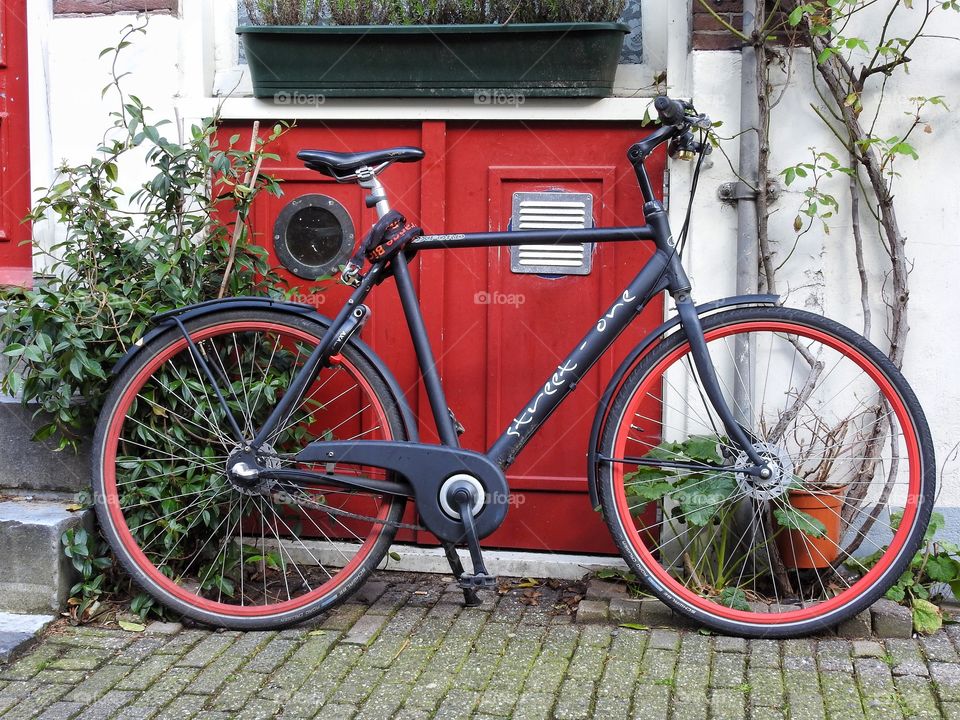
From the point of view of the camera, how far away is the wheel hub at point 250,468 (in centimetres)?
357

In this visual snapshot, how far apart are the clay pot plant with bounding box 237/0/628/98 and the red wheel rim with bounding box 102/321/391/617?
1.03 m

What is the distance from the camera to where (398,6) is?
4051mm

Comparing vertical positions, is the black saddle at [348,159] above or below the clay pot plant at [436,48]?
below

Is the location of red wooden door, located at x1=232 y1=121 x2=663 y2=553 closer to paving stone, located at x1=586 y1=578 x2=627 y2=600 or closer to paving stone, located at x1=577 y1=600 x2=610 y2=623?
paving stone, located at x1=586 y1=578 x2=627 y2=600

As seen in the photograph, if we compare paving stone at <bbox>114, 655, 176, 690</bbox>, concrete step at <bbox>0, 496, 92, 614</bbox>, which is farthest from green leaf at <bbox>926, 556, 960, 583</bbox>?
concrete step at <bbox>0, 496, 92, 614</bbox>

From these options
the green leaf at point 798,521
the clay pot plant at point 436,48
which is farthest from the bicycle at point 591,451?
the clay pot plant at point 436,48

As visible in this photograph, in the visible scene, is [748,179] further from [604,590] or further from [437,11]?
[604,590]

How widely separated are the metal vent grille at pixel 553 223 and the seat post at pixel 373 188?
70 cm

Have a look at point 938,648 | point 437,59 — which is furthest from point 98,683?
point 938,648

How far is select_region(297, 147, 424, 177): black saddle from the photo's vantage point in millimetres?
3523

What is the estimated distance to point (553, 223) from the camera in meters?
4.13

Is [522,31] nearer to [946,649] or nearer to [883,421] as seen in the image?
[883,421]

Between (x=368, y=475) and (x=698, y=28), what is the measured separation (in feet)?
6.44

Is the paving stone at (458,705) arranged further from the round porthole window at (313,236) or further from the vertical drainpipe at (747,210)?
the round porthole window at (313,236)
